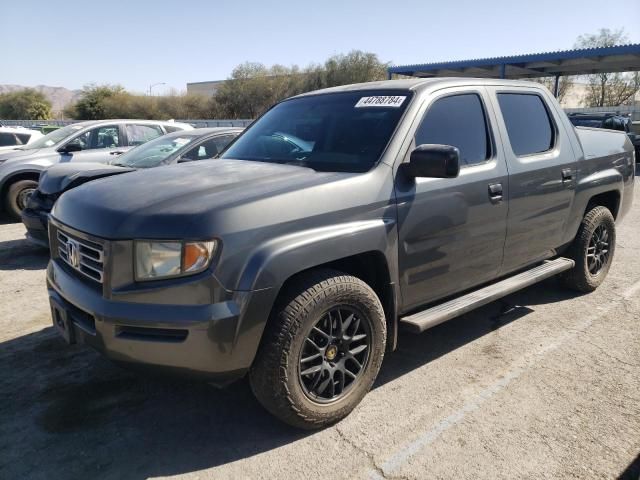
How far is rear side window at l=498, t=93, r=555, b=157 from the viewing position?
4.05 metres

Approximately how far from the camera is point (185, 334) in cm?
246

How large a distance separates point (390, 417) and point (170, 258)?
1577 mm

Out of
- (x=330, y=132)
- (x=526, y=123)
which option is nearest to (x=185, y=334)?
(x=330, y=132)

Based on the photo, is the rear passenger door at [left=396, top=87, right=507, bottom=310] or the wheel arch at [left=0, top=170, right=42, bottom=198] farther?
the wheel arch at [left=0, top=170, right=42, bottom=198]

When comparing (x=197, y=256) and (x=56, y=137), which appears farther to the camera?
(x=56, y=137)

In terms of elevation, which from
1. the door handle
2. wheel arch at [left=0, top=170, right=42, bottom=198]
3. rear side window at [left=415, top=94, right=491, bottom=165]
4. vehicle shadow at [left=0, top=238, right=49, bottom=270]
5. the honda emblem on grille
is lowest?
vehicle shadow at [left=0, top=238, right=49, bottom=270]

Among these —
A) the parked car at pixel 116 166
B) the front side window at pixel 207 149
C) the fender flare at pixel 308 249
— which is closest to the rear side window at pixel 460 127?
the fender flare at pixel 308 249

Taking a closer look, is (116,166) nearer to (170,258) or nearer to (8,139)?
(170,258)

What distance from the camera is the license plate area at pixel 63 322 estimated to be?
2.80m

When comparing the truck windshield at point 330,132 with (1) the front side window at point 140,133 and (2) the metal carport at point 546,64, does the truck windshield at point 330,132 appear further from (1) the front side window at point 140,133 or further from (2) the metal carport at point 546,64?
(2) the metal carport at point 546,64

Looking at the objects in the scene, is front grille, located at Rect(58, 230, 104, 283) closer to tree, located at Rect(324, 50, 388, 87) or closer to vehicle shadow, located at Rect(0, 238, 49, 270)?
vehicle shadow, located at Rect(0, 238, 49, 270)

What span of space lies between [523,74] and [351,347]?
31060 mm

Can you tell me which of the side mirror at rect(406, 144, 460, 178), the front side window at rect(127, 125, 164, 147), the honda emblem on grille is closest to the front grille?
the honda emblem on grille

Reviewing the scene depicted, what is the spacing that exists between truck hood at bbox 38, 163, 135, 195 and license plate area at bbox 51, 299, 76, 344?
368 centimetres
